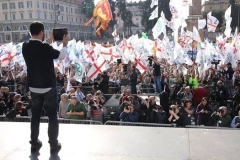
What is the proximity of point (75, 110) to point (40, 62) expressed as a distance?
4.60 metres

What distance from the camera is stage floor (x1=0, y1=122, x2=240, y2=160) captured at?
3537 mm

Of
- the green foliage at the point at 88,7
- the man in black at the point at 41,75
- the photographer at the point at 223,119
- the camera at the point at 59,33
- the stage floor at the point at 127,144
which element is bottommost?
the photographer at the point at 223,119

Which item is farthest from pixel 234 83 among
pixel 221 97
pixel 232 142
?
pixel 232 142

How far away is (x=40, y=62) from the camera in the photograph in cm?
347

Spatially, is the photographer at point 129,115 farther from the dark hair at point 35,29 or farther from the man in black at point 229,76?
the man in black at point 229,76

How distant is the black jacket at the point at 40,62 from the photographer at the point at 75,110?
4.37m

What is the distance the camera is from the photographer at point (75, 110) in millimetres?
7879

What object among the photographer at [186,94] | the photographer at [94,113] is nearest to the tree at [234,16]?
the photographer at [186,94]

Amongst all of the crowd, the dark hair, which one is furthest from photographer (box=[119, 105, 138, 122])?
the dark hair

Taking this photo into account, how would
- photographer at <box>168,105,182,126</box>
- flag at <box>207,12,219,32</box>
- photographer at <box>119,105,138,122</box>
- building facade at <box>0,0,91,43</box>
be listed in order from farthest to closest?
building facade at <box>0,0,91,43</box> < flag at <box>207,12,219,32</box> < photographer at <box>168,105,182,126</box> < photographer at <box>119,105,138,122</box>

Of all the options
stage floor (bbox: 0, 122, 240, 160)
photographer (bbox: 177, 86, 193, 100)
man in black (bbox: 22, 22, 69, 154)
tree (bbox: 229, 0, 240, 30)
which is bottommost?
photographer (bbox: 177, 86, 193, 100)

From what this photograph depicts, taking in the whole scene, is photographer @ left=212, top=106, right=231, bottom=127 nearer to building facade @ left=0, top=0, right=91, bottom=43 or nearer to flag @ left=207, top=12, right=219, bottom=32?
flag @ left=207, top=12, right=219, bottom=32

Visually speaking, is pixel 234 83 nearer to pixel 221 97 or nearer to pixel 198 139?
pixel 221 97

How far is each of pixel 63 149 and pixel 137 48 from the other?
1766cm
